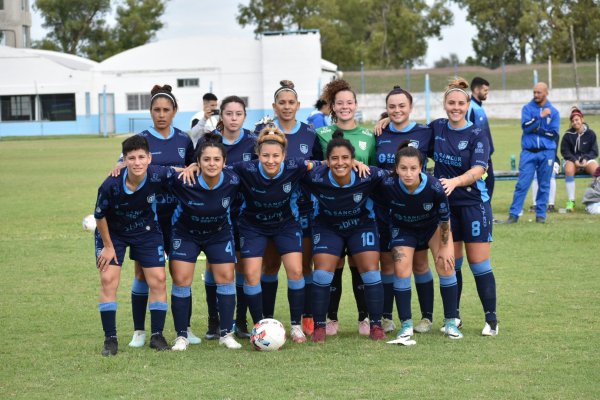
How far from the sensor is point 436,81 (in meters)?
60.8

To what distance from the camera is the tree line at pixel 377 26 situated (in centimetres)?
6581

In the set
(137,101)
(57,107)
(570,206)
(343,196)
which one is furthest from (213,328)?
(57,107)

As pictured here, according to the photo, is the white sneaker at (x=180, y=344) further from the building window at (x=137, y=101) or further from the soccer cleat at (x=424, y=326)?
the building window at (x=137, y=101)

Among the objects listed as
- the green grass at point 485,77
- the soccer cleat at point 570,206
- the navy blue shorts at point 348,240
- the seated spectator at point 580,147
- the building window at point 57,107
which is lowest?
the soccer cleat at point 570,206

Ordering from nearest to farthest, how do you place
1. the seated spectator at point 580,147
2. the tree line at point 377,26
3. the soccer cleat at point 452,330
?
the soccer cleat at point 452,330
the seated spectator at point 580,147
the tree line at point 377,26

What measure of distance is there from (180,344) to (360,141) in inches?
86.6

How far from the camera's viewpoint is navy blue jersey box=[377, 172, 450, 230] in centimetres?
717

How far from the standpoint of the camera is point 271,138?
7.21m

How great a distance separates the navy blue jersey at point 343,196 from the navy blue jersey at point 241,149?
55cm

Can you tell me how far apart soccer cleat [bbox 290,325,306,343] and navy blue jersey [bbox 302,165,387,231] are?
86cm

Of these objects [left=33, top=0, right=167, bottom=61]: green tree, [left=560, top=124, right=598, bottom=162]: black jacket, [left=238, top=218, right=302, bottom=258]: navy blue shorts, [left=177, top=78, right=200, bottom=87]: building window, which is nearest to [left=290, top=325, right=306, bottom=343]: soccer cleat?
[left=238, top=218, right=302, bottom=258]: navy blue shorts

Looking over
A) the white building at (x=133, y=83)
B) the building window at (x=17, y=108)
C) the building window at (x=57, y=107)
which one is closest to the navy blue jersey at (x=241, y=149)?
the white building at (x=133, y=83)

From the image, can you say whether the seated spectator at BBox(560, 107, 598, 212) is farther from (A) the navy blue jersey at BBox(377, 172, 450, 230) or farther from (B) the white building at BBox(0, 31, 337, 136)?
(B) the white building at BBox(0, 31, 337, 136)

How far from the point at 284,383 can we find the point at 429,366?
106 cm
